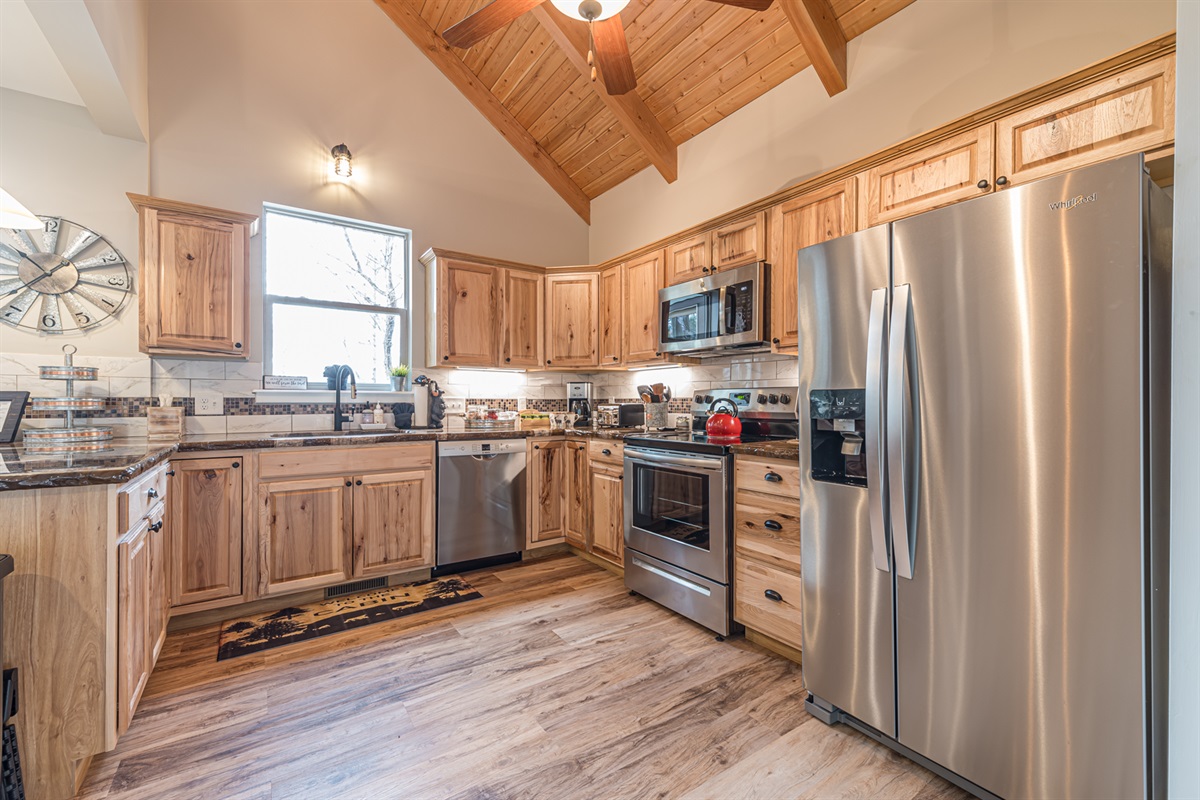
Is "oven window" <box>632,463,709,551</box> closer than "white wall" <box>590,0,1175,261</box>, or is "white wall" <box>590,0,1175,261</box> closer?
A: "white wall" <box>590,0,1175,261</box>

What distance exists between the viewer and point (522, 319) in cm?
407

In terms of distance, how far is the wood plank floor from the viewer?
1.58m

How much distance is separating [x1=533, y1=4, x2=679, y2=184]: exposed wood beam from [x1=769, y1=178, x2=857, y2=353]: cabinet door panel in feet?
4.36

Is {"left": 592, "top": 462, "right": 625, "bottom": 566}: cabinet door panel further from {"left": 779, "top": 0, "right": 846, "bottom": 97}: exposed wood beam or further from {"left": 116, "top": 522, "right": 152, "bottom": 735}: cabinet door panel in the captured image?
{"left": 779, "top": 0, "right": 846, "bottom": 97}: exposed wood beam

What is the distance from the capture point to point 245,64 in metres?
3.32

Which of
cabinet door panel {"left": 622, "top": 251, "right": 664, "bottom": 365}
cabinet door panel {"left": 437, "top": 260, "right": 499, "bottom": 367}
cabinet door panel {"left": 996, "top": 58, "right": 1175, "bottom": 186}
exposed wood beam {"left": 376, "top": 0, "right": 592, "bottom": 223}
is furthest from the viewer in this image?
exposed wood beam {"left": 376, "top": 0, "right": 592, "bottom": 223}

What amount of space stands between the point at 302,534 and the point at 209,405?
1.08 meters

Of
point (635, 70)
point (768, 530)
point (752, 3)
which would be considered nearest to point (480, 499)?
point (768, 530)

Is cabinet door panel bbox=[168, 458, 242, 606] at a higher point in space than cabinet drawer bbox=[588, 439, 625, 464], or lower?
lower

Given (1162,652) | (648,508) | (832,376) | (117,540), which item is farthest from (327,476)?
(1162,652)

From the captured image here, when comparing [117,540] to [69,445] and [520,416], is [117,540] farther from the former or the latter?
[520,416]

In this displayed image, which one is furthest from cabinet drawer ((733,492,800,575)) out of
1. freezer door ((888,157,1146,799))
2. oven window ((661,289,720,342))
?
oven window ((661,289,720,342))

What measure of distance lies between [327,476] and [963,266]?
310cm

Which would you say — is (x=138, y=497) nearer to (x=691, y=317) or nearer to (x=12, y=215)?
(x=12, y=215)
